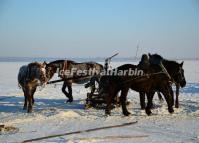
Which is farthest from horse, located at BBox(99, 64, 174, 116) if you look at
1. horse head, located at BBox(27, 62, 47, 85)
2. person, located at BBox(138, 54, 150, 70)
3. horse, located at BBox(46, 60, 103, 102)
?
horse, located at BBox(46, 60, 103, 102)

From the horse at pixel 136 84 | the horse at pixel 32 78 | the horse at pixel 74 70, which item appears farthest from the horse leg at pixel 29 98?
the horse at pixel 136 84

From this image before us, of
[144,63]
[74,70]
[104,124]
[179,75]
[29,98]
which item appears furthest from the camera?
[74,70]

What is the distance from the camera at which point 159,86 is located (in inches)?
436

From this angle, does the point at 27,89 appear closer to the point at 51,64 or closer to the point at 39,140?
the point at 51,64

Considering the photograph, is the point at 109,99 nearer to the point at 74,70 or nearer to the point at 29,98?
the point at 29,98

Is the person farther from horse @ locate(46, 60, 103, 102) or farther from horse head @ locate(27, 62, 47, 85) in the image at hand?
horse head @ locate(27, 62, 47, 85)

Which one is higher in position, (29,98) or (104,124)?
(29,98)

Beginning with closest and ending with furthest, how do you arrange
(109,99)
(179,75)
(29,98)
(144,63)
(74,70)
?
(144,63), (109,99), (179,75), (29,98), (74,70)

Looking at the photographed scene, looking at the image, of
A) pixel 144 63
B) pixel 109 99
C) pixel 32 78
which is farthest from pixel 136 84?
pixel 32 78

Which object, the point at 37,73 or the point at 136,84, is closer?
the point at 136,84

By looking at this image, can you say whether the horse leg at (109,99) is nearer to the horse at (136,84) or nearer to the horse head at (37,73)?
the horse at (136,84)

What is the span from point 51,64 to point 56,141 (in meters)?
5.64

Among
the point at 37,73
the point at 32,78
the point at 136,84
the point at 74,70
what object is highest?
the point at 74,70

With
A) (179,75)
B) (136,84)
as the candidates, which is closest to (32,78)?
(136,84)
